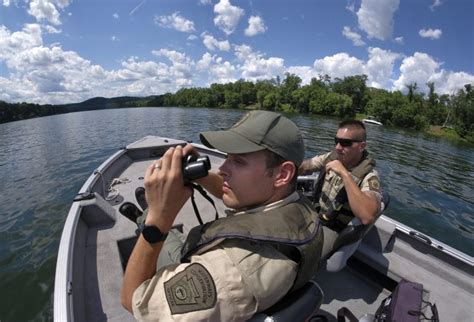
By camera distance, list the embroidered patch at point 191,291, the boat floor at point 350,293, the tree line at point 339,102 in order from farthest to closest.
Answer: the tree line at point 339,102, the boat floor at point 350,293, the embroidered patch at point 191,291

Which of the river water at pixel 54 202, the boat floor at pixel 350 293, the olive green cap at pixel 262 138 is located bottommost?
the river water at pixel 54 202

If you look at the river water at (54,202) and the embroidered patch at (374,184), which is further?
the river water at (54,202)

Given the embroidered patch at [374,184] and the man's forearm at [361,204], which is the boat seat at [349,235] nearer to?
the man's forearm at [361,204]

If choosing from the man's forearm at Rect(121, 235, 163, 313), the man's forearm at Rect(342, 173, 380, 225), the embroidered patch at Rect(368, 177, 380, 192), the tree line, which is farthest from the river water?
the tree line

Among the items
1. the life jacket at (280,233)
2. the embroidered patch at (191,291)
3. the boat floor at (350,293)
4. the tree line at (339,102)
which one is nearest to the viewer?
the embroidered patch at (191,291)

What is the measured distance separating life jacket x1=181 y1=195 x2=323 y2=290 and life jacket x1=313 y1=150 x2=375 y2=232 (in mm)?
1944

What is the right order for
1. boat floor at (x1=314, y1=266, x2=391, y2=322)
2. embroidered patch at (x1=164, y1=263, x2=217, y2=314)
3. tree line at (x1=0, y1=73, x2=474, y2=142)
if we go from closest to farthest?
embroidered patch at (x1=164, y1=263, x2=217, y2=314) < boat floor at (x1=314, y1=266, x2=391, y2=322) < tree line at (x1=0, y1=73, x2=474, y2=142)

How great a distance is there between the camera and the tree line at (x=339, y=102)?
46906 mm

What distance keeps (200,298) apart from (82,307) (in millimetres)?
2015

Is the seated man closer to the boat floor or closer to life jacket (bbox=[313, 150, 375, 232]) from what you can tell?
life jacket (bbox=[313, 150, 375, 232])

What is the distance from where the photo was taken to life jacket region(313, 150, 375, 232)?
3.14 m

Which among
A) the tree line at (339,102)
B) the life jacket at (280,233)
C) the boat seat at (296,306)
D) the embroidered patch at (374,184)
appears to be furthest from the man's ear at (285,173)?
the tree line at (339,102)

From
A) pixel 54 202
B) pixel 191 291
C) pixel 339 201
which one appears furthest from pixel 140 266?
pixel 54 202

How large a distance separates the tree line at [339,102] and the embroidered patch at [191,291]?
49.0 m
